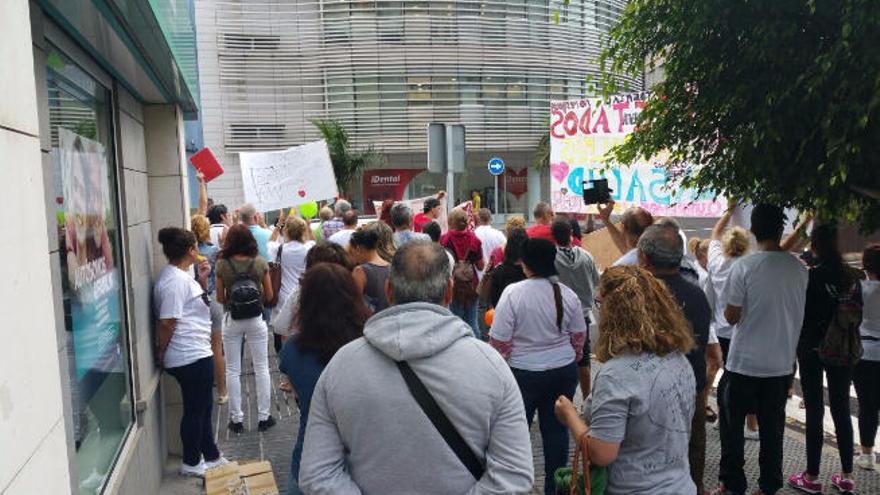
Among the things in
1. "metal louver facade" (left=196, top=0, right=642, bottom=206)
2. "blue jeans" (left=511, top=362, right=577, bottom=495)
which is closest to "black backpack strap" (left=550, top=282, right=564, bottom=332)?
"blue jeans" (left=511, top=362, right=577, bottom=495)

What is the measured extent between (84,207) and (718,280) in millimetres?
4861

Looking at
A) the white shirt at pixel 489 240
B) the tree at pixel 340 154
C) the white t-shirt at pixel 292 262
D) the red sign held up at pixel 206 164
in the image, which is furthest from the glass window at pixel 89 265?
the tree at pixel 340 154

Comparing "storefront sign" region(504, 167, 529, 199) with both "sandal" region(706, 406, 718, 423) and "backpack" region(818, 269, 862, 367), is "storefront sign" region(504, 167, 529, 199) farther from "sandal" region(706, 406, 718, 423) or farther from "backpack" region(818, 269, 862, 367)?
"backpack" region(818, 269, 862, 367)

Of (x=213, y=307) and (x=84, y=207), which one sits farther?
(x=213, y=307)

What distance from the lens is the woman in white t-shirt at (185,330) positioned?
518 centimetres

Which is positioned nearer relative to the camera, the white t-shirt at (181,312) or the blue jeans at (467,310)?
the white t-shirt at (181,312)

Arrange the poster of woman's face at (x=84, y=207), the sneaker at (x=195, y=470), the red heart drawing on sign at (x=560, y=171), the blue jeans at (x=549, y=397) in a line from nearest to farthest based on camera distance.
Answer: the poster of woman's face at (x=84, y=207)
the blue jeans at (x=549, y=397)
the sneaker at (x=195, y=470)
the red heart drawing on sign at (x=560, y=171)

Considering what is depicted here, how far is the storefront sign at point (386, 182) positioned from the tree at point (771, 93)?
90.9 ft

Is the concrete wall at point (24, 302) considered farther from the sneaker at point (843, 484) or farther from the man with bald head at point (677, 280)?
the sneaker at point (843, 484)

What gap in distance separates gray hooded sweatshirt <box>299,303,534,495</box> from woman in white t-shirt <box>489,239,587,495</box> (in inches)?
89.1

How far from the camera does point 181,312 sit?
5.18 meters

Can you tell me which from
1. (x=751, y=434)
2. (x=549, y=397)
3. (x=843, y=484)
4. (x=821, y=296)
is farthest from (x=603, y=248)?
(x=549, y=397)

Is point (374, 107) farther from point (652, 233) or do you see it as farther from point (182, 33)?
point (652, 233)

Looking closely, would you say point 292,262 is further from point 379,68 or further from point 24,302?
point 379,68
